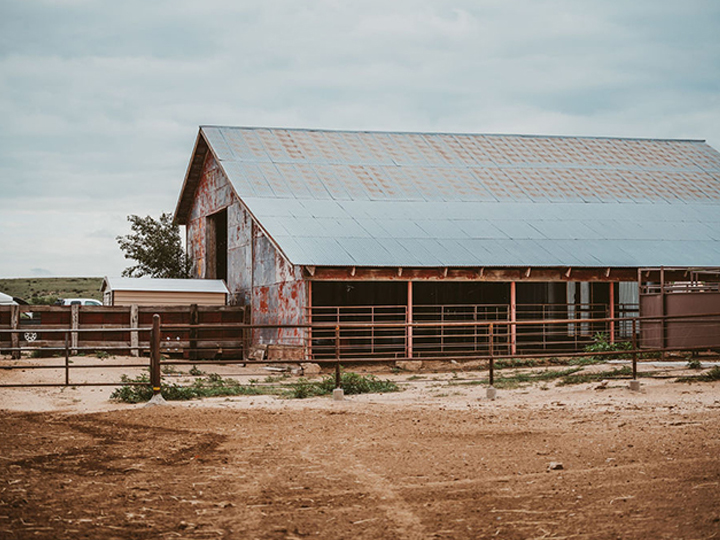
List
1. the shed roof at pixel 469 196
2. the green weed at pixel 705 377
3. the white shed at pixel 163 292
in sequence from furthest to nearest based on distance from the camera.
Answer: the white shed at pixel 163 292
the shed roof at pixel 469 196
the green weed at pixel 705 377

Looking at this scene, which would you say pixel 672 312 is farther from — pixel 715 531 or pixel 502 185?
pixel 715 531

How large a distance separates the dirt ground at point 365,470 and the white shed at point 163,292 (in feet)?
43.0

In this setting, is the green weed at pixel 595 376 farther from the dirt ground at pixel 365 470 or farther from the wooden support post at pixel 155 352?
the wooden support post at pixel 155 352

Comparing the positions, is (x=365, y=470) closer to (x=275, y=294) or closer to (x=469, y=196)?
(x=275, y=294)

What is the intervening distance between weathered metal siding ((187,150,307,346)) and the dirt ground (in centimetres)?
942

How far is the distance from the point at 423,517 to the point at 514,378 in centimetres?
1240

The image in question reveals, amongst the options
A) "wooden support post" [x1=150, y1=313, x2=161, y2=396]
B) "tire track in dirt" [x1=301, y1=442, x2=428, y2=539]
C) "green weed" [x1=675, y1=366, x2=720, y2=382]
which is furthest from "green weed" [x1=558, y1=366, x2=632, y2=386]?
"tire track in dirt" [x1=301, y1=442, x2=428, y2=539]

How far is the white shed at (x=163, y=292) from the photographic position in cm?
2774

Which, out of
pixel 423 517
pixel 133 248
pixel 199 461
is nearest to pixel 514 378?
pixel 199 461

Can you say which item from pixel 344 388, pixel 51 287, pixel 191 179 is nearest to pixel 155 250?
pixel 191 179

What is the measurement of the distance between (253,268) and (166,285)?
123 inches

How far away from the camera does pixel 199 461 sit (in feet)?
31.8

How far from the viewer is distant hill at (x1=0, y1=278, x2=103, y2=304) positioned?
8906cm

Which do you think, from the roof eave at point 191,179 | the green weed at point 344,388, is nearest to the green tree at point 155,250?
the roof eave at point 191,179
